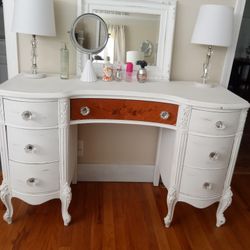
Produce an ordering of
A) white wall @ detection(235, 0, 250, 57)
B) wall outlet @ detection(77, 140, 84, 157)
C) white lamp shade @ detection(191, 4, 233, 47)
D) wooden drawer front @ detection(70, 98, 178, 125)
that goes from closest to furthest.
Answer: wooden drawer front @ detection(70, 98, 178, 125)
white lamp shade @ detection(191, 4, 233, 47)
wall outlet @ detection(77, 140, 84, 157)
white wall @ detection(235, 0, 250, 57)

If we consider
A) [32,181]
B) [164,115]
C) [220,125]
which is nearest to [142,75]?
[164,115]

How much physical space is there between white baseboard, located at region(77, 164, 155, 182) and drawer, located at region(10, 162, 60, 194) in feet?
1.77

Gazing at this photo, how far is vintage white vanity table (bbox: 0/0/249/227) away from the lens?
1.31 metres

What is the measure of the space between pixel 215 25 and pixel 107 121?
2.70ft

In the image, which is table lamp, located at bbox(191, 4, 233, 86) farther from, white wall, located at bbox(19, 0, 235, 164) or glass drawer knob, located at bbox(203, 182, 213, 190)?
glass drawer knob, located at bbox(203, 182, 213, 190)

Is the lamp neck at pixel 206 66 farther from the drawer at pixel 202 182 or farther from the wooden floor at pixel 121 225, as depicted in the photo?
the wooden floor at pixel 121 225

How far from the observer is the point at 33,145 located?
1.35 m

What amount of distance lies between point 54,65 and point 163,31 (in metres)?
0.73

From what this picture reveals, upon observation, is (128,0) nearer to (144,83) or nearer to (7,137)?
(144,83)

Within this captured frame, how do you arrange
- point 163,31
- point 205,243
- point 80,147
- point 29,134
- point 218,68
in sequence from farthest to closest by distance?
point 80,147 → point 218,68 → point 163,31 → point 205,243 → point 29,134

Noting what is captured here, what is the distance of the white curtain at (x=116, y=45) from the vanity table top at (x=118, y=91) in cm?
21

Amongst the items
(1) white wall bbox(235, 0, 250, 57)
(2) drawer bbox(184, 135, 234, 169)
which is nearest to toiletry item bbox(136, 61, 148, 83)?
(2) drawer bbox(184, 135, 234, 169)

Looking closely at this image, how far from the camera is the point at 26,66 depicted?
169 cm

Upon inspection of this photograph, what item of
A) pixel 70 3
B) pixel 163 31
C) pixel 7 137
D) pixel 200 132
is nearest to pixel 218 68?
pixel 163 31
